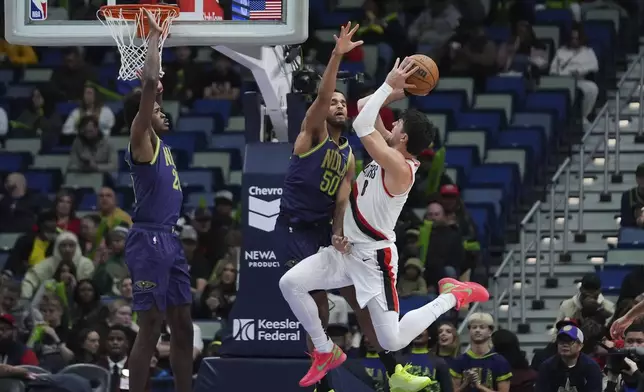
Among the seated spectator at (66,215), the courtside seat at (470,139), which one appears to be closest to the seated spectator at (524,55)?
the courtside seat at (470,139)

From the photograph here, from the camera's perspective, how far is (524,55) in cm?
2159

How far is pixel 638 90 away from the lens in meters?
21.3

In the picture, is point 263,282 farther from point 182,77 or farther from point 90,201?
point 182,77

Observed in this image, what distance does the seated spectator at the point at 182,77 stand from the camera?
22.5 metres

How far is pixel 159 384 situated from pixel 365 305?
351 cm

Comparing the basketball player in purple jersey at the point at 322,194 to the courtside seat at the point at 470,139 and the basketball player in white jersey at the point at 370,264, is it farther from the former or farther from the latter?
the courtside seat at the point at 470,139

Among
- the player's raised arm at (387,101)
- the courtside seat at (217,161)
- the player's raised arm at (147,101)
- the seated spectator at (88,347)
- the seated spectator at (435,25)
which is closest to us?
the player's raised arm at (147,101)

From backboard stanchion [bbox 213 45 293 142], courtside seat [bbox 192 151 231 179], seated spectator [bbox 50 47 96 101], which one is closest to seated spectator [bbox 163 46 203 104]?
seated spectator [bbox 50 47 96 101]

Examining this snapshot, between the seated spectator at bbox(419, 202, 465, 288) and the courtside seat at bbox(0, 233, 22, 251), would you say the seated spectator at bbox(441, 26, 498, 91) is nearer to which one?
the seated spectator at bbox(419, 202, 465, 288)

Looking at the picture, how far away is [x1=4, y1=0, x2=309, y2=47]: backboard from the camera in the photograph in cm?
1259

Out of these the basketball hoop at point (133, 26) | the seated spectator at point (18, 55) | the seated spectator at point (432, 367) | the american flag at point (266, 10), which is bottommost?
the seated spectator at point (432, 367)

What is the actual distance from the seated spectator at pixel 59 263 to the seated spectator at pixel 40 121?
12.3ft

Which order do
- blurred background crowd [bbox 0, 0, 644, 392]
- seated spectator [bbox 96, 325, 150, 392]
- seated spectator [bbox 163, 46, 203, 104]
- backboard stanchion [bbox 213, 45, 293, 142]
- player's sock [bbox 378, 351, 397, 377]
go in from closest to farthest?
1. player's sock [bbox 378, 351, 397, 377]
2. backboard stanchion [bbox 213, 45, 293, 142]
3. blurred background crowd [bbox 0, 0, 644, 392]
4. seated spectator [bbox 96, 325, 150, 392]
5. seated spectator [bbox 163, 46, 203, 104]

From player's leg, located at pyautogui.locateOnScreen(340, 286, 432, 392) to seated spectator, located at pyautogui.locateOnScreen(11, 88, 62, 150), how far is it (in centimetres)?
1020
